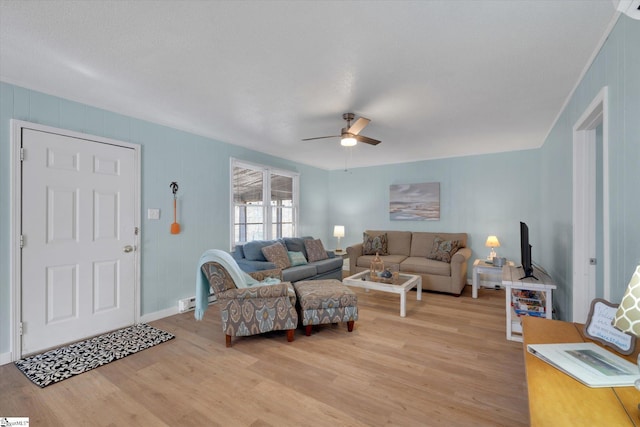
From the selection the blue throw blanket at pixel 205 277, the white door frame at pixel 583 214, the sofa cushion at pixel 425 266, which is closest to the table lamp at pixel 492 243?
the sofa cushion at pixel 425 266

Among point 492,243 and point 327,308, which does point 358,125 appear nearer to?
point 327,308

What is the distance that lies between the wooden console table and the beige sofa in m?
3.52

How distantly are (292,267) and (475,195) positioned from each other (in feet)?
11.8

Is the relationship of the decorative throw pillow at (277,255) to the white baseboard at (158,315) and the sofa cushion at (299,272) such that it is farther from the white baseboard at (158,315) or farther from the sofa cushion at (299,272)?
the white baseboard at (158,315)

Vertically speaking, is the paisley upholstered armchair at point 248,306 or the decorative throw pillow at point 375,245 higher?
the decorative throw pillow at point 375,245

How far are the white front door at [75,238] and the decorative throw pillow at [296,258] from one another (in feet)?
6.94

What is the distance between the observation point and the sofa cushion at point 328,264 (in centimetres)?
476

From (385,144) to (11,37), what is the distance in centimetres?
412

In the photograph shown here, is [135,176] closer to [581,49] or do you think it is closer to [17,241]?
Answer: [17,241]

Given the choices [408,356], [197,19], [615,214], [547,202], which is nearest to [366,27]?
[197,19]

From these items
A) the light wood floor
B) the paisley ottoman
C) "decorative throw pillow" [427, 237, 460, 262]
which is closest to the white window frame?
the light wood floor

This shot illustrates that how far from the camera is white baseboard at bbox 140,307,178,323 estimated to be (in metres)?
3.43

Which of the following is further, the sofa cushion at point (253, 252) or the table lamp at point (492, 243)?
the table lamp at point (492, 243)

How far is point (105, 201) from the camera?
3088 mm
